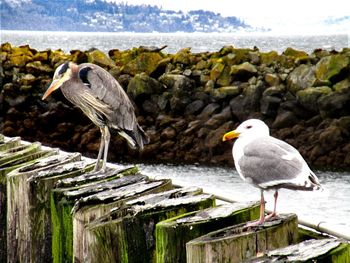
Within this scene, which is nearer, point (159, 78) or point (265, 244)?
point (265, 244)

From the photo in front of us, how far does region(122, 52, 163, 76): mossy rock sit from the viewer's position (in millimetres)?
26891

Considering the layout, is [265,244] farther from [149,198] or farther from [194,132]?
[194,132]

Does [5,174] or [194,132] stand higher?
[5,174]

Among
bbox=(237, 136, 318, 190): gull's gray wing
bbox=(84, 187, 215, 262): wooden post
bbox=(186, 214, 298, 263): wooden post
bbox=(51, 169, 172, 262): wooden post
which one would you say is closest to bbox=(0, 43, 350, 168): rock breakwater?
bbox=(51, 169, 172, 262): wooden post

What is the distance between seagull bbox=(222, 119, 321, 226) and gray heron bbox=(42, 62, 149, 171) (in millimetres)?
2445

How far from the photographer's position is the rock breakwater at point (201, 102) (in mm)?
23656

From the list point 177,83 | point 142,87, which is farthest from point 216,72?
point 142,87

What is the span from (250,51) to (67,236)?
934 inches

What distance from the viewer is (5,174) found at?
6.02 meters

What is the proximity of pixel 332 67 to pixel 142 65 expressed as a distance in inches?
232

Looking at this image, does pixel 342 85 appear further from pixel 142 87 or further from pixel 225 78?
pixel 142 87

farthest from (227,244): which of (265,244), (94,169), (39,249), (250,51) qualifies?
(250,51)

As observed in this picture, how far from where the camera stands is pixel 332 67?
24859 millimetres

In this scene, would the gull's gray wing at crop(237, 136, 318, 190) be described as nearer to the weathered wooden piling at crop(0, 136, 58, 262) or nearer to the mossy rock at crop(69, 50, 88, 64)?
the weathered wooden piling at crop(0, 136, 58, 262)
